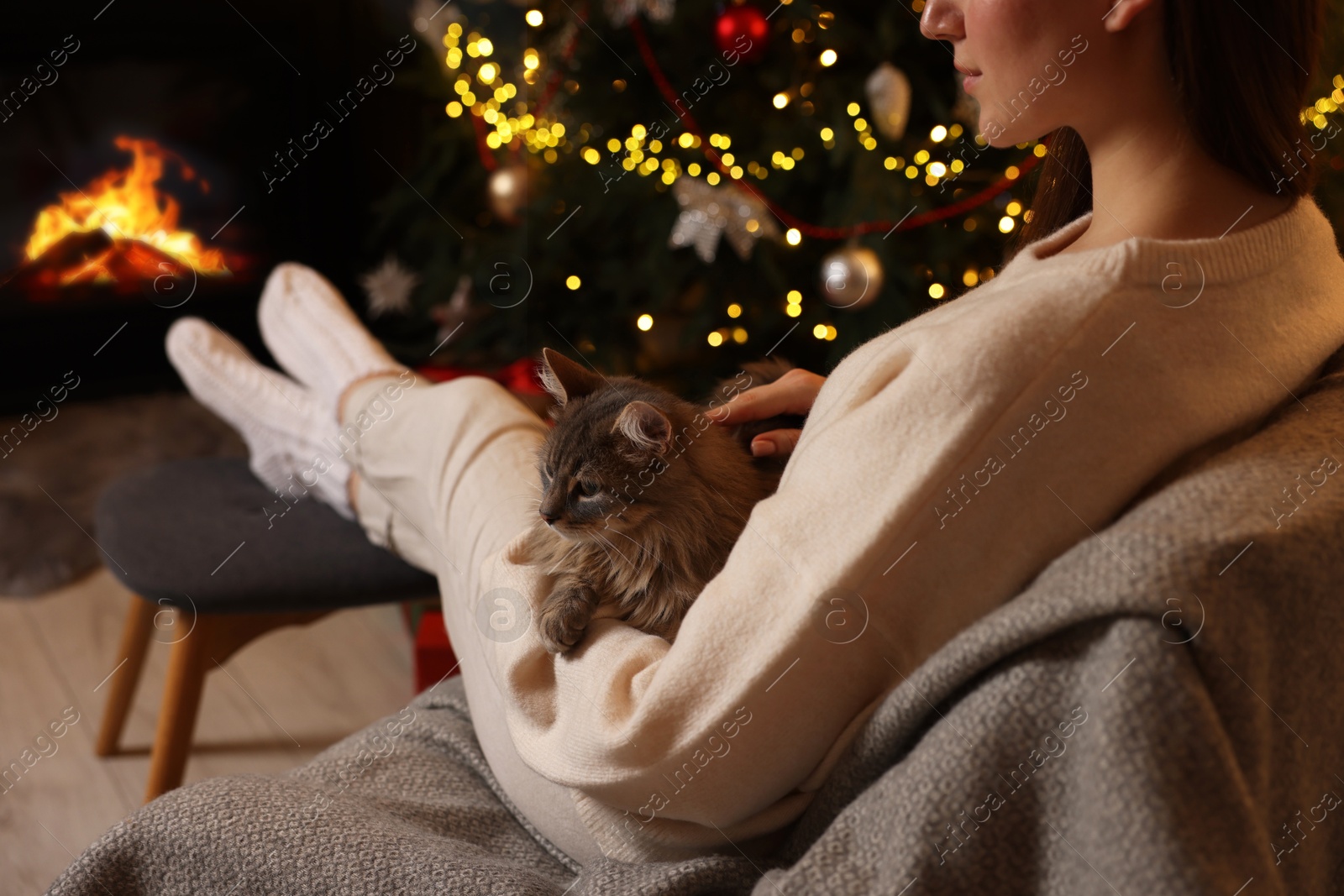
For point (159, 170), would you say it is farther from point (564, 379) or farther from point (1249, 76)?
point (1249, 76)

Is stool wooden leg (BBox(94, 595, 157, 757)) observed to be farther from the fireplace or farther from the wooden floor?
the fireplace

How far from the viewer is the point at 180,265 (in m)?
3.22

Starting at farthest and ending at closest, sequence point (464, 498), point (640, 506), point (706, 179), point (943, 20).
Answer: point (706, 179) < point (464, 498) < point (640, 506) < point (943, 20)

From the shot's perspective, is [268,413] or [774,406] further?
[268,413]

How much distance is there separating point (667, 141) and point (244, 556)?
140 cm

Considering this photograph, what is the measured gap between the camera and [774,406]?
115cm

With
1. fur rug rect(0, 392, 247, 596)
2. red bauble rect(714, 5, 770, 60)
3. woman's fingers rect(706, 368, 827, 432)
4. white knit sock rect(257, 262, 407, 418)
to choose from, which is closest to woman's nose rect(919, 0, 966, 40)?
woman's fingers rect(706, 368, 827, 432)

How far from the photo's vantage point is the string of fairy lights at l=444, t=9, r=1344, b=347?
2162mm

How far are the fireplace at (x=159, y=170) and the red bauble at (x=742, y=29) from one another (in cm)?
149

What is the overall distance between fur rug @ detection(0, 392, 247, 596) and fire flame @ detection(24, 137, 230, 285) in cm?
43

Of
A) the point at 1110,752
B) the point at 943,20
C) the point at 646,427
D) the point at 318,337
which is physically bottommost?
the point at 1110,752

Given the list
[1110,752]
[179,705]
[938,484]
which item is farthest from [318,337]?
[1110,752]

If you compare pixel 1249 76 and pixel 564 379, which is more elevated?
pixel 564 379

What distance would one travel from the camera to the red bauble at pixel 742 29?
2.13 m
